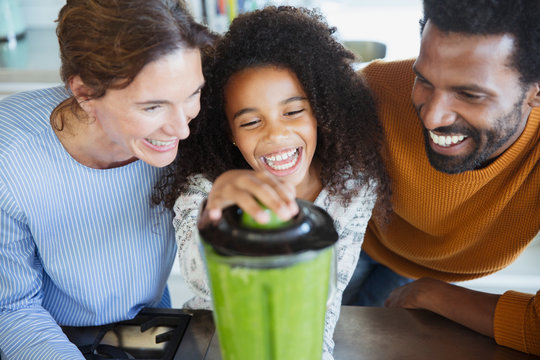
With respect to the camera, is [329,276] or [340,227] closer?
[329,276]

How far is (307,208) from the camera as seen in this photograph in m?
0.56

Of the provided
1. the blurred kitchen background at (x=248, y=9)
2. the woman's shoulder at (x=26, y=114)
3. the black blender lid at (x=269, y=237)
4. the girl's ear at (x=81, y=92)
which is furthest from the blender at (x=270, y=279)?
the blurred kitchen background at (x=248, y=9)

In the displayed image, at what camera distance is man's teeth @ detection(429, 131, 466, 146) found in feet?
3.50

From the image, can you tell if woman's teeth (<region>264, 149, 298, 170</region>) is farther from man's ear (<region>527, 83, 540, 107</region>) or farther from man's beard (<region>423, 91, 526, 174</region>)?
man's ear (<region>527, 83, 540, 107</region>)

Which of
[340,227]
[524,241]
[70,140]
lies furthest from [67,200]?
[524,241]

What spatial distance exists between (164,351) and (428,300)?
54 centimetres

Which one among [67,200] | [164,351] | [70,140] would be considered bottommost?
[164,351]

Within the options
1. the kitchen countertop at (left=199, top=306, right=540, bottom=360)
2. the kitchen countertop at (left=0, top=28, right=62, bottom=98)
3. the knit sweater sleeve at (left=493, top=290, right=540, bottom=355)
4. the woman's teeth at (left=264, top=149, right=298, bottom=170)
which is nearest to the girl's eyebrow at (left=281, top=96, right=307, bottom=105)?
the woman's teeth at (left=264, top=149, right=298, bottom=170)

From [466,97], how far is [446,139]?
0.11m

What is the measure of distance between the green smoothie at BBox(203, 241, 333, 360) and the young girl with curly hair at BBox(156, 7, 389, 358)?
411 millimetres

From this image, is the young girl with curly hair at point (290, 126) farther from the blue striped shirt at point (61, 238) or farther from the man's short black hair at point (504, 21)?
the man's short black hair at point (504, 21)

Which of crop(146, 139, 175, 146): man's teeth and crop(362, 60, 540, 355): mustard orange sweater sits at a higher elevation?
crop(146, 139, 175, 146): man's teeth

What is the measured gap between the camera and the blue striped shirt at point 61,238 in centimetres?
101

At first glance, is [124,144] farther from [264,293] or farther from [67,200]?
[264,293]
